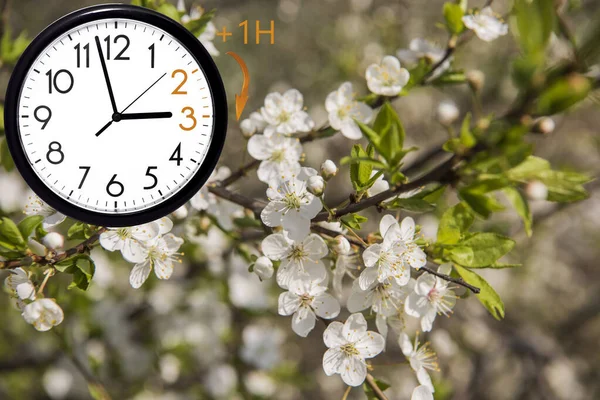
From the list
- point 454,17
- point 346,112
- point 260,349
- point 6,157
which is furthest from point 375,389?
point 260,349

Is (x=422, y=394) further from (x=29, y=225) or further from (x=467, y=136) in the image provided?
(x=29, y=225)

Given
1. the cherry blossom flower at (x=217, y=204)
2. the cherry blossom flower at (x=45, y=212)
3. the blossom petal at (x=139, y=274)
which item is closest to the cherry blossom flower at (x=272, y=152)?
the cherry blossom flower at (x=217, y=204)

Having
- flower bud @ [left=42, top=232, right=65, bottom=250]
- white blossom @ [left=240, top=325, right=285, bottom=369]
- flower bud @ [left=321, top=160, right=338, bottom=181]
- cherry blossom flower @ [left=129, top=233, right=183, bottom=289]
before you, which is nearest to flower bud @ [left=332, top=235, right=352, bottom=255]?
→ flower bud @ [left=321, top=160, right=338, bottom=181]

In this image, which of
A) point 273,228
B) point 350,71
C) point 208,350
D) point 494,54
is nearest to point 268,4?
point 350,71

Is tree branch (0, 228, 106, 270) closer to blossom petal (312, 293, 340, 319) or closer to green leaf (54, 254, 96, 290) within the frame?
green leaf (54, 254, 96, 290)

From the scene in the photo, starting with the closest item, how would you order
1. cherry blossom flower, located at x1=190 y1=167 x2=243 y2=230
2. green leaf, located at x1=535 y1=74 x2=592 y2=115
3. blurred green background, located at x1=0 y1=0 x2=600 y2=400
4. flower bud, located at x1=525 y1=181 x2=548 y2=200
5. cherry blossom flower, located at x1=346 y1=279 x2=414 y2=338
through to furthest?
1. green leaf, located at x1=535 y1=74 x2=592 y2=115
2. flower bud, located at x1=525 y1=181 x2=548 y2=200
3. cherry blossom flower, located at x1=346 y1=279 x2=414 y2=338
4. cherry blossom flower, located at x1=190 y1=167 x2=243 y2=230
5. blurred green background, located at x1=0 y1=0 x2=600 y2=400

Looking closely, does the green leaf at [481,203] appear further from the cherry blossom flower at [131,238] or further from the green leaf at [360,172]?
the cherry blossom flower at [131,238]

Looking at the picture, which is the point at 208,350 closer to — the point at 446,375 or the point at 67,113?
the point at 446,375
